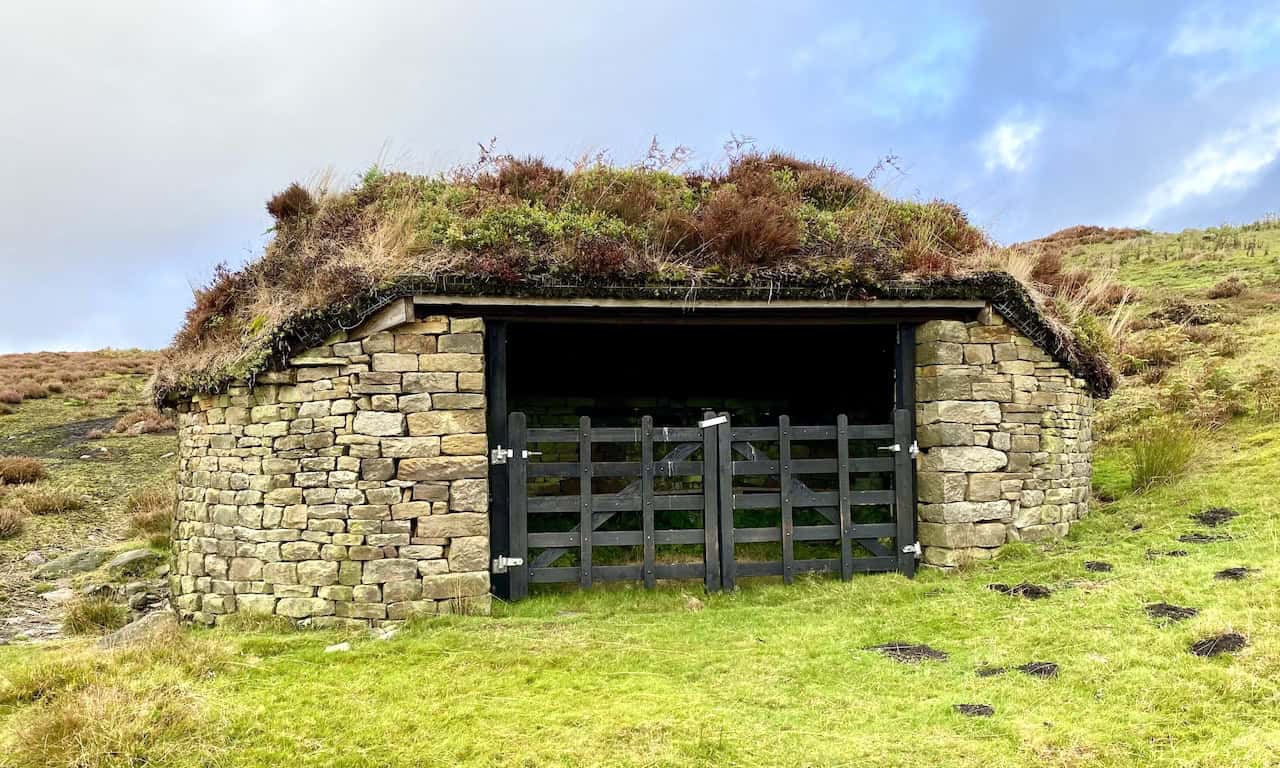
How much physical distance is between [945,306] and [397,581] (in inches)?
231

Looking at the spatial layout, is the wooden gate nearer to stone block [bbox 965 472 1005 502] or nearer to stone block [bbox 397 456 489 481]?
stone block [bbox 397 456 489 481]

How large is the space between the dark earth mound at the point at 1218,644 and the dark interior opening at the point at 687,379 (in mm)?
6179

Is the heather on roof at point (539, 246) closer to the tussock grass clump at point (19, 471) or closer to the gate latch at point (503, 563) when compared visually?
the gate latch at point (503, 563)

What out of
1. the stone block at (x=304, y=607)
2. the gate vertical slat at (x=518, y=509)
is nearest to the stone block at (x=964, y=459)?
the gate vertical slat at (x=518, y=509)

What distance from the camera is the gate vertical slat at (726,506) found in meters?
8.22

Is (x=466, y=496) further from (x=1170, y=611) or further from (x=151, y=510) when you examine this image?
(x=151, y=510)

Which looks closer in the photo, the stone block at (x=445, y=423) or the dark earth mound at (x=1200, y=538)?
the stone block at (x=445, y=423)

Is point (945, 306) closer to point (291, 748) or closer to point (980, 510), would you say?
point (980, 510)

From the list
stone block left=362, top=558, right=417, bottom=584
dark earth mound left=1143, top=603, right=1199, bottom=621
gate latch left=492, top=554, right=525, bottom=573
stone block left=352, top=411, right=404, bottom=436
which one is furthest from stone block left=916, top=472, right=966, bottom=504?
stone block left=352, top=411, right=404, bottom=436

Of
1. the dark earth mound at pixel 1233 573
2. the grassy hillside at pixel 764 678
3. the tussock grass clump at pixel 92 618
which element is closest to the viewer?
the grassy hillside at pixel 764 678

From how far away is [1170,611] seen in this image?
19.7 feet

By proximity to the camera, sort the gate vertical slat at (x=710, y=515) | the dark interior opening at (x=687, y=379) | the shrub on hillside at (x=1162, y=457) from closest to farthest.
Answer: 1. the gate vertical slat at (x=710, y=515)
2. the shrub on hillside at (x=1162, y=457)
3. the dark interior opening at (x=687, y=379)

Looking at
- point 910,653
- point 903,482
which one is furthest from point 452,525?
point 903,482

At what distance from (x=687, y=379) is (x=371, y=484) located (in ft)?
20.3
